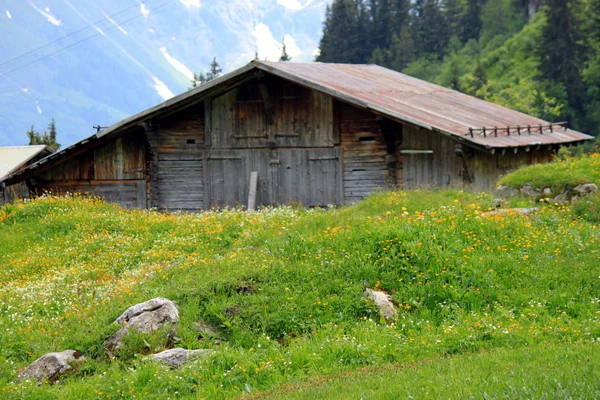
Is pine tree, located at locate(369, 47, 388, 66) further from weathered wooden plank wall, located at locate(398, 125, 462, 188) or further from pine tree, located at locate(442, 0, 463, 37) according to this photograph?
weathered wooden plank wall, located at locate(398, 125, 462, 188)

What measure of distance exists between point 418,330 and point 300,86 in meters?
15.7

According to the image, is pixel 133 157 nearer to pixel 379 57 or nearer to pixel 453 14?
pixel 379 57

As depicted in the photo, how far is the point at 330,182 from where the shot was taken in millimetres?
24422

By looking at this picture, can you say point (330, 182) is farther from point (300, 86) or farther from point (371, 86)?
point (371, 86)

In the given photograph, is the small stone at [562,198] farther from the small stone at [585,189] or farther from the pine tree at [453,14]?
the pine tree at [453,14]

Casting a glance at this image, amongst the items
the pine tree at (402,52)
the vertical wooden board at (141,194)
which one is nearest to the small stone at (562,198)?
the vertical wooden board at (141,194)

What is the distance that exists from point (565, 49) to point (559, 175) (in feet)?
162

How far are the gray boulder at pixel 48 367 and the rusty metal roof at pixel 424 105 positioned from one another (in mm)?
13624

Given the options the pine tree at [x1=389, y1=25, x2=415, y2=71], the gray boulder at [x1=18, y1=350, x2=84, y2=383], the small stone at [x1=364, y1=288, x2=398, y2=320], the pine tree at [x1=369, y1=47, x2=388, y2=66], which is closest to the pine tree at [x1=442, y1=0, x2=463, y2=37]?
the pine tree at [x1=389, y1=25, x2=415, y2=71]

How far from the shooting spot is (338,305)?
10.8 meters

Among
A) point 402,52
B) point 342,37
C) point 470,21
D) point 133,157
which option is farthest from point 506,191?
point 470,21

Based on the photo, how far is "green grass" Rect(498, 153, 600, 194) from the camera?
645 inches

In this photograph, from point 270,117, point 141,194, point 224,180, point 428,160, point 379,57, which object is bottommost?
point 141,194

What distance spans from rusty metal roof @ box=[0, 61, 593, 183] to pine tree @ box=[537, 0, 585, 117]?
32.5 metres
